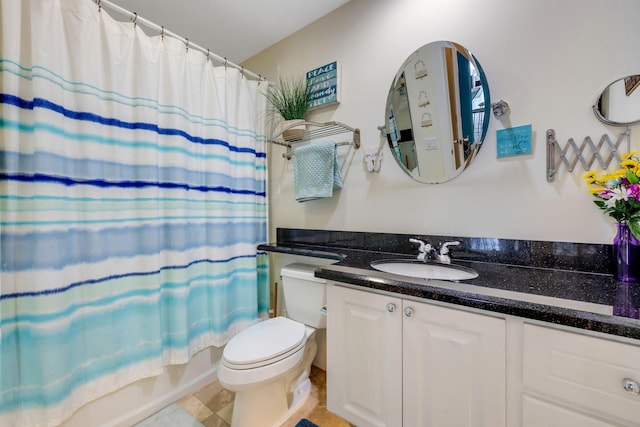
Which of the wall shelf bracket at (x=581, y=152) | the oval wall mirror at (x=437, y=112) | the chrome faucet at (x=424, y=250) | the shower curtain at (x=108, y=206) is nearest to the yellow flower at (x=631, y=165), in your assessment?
the wall shelf bracket at (x=581, y=152)

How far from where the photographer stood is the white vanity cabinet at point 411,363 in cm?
79

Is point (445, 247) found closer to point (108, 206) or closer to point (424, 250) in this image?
point (424, 250)

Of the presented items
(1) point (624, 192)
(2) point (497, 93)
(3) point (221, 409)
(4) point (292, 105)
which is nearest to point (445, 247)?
(1) point (624, 192)

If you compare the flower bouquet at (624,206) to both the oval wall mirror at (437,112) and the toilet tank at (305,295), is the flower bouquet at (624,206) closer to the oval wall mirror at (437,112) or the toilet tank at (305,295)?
the oval wall mirror at (437,112)

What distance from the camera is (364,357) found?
1.04 m

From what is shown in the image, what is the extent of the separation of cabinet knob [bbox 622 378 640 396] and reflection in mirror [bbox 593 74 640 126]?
0.87 m

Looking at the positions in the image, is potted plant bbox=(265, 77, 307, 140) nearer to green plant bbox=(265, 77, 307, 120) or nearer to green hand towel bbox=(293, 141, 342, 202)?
green plant bbox=(265, 77, 307, 120)

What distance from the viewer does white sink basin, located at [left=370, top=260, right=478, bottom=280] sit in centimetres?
115

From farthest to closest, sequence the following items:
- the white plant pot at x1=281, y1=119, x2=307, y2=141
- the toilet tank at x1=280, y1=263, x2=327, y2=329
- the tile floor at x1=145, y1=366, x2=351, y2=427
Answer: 1. the white plant pot at x1=281, y1=119, x2=307, y2=141
2. the toilet tank at x1=280, y1=263, x2=327, y2=329
3. the tile floor at x1=145, y1=366, x2=351, y2=427

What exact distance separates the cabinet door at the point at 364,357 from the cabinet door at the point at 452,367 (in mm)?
47

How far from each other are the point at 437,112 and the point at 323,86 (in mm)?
768

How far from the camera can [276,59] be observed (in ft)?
6.61

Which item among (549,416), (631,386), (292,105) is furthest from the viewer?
(292,105)

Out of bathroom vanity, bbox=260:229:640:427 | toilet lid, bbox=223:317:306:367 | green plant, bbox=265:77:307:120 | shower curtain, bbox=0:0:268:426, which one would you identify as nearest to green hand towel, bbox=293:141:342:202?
green plant, bbox=265:77:307:120
